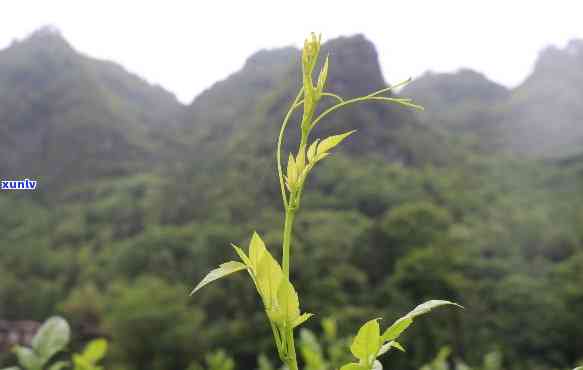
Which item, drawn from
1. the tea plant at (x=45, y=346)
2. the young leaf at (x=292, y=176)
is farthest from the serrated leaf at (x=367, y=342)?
the tea plant at (x=45, y=346)

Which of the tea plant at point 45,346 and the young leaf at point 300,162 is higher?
the young leaf at point 300,162

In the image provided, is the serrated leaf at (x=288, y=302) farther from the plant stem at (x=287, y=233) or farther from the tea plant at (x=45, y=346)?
the tea plant at (x=45, y=346)

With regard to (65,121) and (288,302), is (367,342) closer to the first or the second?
(288,302)

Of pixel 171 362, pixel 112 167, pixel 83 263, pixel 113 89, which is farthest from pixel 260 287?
pixel 113 89

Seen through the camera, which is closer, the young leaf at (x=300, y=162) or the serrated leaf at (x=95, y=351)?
the young leaf at (x=300, y=162)

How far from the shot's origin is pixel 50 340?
60 centimetres

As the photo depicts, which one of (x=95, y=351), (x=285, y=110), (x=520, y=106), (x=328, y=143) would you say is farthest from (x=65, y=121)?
(x=328, y=143)

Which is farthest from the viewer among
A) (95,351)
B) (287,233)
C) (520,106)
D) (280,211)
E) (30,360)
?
(520,106)

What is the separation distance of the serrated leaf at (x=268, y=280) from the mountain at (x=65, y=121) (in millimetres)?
29698

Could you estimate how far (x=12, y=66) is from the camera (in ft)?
98.8

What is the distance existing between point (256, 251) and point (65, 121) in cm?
3386

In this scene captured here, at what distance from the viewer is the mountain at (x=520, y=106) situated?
31650 mm

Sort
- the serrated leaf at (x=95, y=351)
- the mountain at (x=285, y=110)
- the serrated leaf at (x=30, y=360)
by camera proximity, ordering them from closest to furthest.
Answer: the serrated leaf at (x=30, y=360), the serrated leaf at (x=95, y=351), the mountain at (x=285, y=110)

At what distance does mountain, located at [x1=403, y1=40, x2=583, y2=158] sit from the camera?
31.6m
